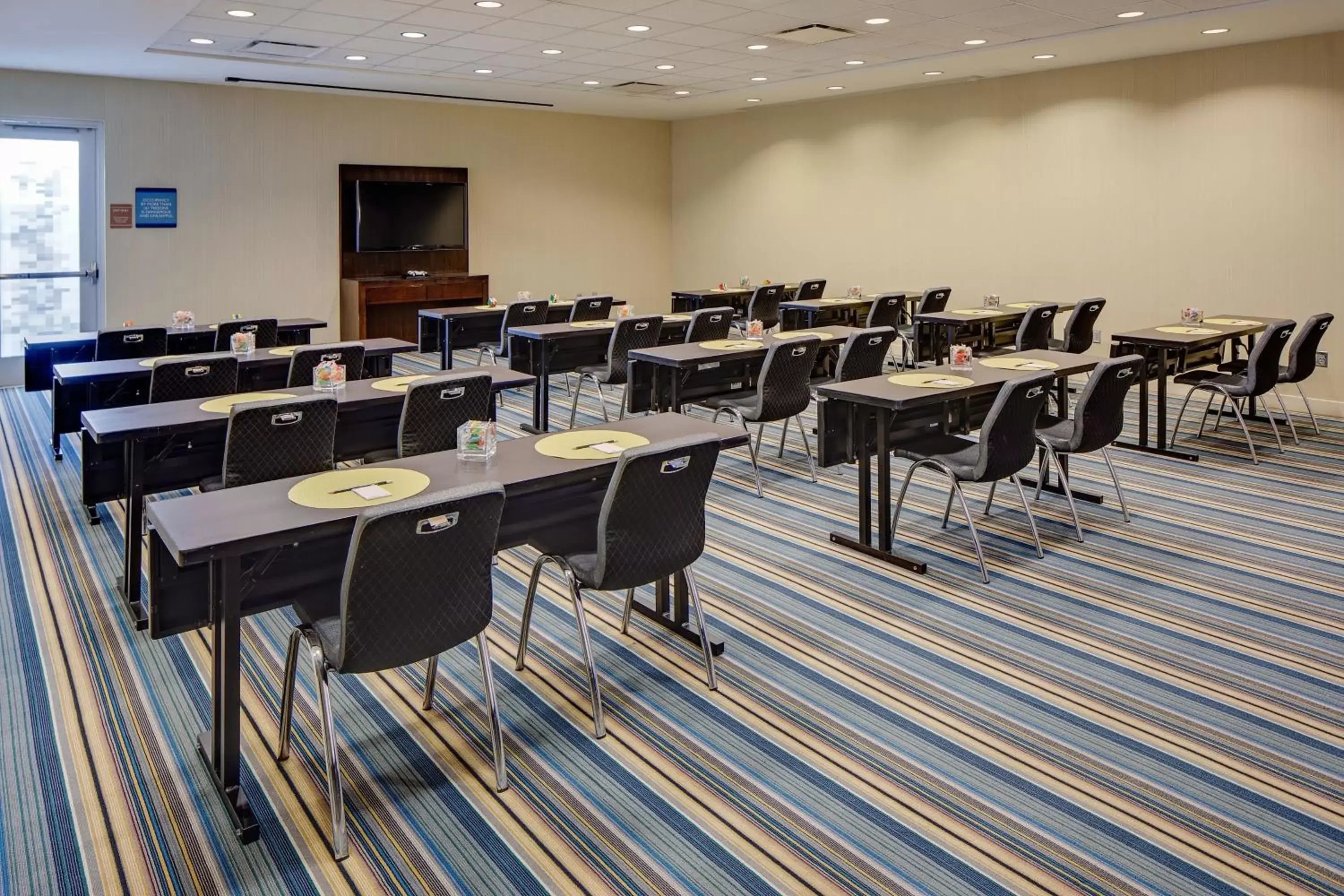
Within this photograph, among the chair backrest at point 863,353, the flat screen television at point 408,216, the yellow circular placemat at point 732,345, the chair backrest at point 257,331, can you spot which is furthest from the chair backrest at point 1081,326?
the flat screen television at point 408,216

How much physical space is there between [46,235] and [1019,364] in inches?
371

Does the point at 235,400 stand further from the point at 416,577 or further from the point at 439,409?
the point at 416,577

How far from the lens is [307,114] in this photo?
1109 centimetres

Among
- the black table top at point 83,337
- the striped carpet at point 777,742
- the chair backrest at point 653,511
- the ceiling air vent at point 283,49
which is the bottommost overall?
the striped carpet at point 777,742

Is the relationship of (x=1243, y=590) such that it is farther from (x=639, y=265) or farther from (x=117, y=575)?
(x=639, y=265)

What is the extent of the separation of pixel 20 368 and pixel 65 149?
2238 millimetres

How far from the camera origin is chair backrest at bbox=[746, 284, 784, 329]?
33.0 ft

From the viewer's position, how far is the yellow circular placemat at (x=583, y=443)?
335 cm

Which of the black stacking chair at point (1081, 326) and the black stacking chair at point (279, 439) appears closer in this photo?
→ the black stacking chair at point (279, 439)

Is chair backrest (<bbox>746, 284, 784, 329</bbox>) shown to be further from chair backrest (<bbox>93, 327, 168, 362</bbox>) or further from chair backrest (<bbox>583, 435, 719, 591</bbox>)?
chair backrest (<bbox>583, 435, 719, 591</bbox>)

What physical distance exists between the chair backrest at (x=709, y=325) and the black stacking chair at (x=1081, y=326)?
288cm

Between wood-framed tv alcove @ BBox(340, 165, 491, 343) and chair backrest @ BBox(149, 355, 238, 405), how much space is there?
6.11 m

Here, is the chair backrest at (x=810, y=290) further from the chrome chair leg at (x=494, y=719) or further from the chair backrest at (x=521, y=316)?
the chrome chair leg at (x=494, y=719)

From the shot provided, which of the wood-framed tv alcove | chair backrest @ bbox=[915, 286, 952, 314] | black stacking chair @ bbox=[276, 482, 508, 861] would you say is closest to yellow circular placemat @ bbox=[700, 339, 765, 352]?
chair backrest @ bbox=[915, 286, 952, 314]
